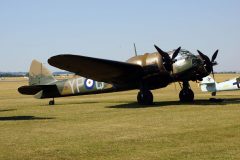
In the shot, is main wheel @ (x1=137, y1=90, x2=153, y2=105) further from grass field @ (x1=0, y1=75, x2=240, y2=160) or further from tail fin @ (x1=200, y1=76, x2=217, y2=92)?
tail fin @ (x1=200, y1=76, x2=217, y2=92)

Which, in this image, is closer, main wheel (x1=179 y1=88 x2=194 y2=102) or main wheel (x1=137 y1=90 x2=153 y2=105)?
main wheel (x1=137 y1=90 x2=153 y2=105)

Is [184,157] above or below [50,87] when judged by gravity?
below

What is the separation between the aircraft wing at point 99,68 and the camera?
19.9 meters

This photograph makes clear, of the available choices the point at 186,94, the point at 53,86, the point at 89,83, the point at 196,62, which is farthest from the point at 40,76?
the point at 196,62

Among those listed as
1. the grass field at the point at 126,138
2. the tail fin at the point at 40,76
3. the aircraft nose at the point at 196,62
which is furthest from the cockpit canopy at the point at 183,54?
the tail fin at the point at 40,76

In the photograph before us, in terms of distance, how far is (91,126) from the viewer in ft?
43.2

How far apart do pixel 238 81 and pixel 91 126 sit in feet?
61.9

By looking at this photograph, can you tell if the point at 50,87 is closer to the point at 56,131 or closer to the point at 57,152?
the point at 56,131

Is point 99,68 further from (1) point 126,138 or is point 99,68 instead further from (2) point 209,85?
(2) point 209,85

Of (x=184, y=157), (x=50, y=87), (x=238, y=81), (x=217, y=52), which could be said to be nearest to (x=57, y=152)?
(x=184, y=157)

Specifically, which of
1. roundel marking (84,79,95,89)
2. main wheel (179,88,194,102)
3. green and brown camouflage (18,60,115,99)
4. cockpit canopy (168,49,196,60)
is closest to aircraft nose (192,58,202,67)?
cockpit canopy (168,49,196,60)

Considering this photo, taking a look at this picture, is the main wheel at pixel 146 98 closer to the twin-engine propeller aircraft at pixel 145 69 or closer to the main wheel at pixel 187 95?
the twin-engine propeller aircraft at pixel 145 69

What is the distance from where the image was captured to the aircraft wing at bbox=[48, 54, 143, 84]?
65.2 feet

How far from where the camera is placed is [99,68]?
21.5 metres
